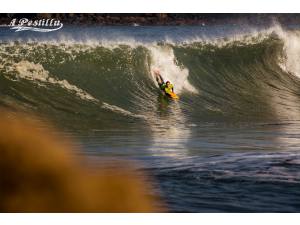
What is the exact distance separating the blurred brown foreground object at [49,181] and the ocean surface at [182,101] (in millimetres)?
2411

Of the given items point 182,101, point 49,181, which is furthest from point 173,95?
point 49,181

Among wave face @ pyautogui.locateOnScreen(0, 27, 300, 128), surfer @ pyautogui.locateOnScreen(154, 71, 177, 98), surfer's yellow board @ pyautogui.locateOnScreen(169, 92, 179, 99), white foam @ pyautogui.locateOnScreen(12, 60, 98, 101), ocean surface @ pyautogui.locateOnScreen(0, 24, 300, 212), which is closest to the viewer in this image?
ocean surface @ pyautogui.locateOnScreen(0, 24, 300, 212)

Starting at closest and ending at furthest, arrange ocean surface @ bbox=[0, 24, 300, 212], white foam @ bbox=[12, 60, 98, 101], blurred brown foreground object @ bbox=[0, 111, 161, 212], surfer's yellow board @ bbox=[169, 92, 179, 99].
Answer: blurred brown foreground object @ bbox=[0, 111, 161, 212] < ocean surface @ bbox=[0, 24, 300, 212] < white foam @ bbox=[12, 60, 98, 101] < surfer's yellow board @ bbox=[169, 92, 179, 99]

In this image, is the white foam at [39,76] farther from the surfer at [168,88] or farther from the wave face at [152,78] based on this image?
the surfer at [168,88]

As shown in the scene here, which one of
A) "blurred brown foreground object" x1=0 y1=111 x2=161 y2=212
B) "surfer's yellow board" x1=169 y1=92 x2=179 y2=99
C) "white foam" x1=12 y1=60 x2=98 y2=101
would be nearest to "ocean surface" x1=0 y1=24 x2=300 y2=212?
"white foam" x1=12 y1=60 x2=98 y2=101

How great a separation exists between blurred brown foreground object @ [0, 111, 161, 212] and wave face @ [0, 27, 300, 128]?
606cm

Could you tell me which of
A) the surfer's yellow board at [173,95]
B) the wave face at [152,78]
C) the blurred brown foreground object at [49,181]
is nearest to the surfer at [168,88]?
the surfer's yellow board at [173,95]

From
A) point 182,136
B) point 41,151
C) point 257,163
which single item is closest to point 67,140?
point 182,136

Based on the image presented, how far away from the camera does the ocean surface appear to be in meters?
7.38

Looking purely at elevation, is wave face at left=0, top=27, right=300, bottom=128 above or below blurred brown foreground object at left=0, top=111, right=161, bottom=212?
above

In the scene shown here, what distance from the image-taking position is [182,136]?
10.0 m

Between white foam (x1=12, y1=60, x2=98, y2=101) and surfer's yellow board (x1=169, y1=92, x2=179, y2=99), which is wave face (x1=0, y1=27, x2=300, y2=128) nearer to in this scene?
white foam (x1=12, y1=60, x2=98, y2=101)
